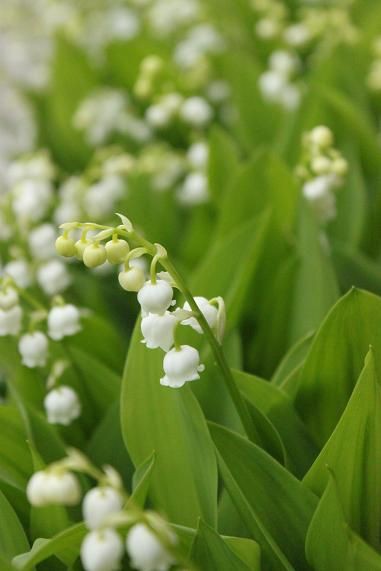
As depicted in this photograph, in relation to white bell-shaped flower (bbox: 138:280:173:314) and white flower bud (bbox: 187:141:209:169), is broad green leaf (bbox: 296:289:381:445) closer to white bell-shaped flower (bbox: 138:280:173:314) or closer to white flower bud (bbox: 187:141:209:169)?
white bell-shaped flower (bbox: 138:280:173:314)

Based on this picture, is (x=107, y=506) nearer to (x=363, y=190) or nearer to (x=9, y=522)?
(x=9, y=522)

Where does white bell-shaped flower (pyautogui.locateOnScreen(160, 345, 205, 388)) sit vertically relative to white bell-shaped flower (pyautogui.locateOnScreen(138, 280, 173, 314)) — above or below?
below

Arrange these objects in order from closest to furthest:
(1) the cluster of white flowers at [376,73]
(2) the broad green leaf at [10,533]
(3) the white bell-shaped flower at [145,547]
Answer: (3) the white bell-shaped flower at [145,547] < (2) the broad green leaf at [10,533] < (1) the cluster of white flowers at [376,73]

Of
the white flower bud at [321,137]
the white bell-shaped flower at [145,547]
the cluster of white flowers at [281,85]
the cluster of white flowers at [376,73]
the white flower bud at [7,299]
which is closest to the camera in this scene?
the white bell-shaped flower at [145,547]

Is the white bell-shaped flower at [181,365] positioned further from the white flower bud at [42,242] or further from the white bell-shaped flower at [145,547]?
the white flower bud at [42,242]

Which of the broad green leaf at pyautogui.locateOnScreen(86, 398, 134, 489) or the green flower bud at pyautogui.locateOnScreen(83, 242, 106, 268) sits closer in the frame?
the green flower bud at pyautogui.locateOnScreen(83, 242, 106, 268)

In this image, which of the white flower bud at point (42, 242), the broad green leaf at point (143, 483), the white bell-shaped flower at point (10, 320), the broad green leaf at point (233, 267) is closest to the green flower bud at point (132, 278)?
the broad green leaf at point (143, 483)

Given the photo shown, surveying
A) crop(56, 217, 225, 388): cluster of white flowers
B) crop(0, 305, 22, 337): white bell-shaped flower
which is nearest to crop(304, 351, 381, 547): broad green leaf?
crop(56, 217, 225, 388): cluster of white flowers
